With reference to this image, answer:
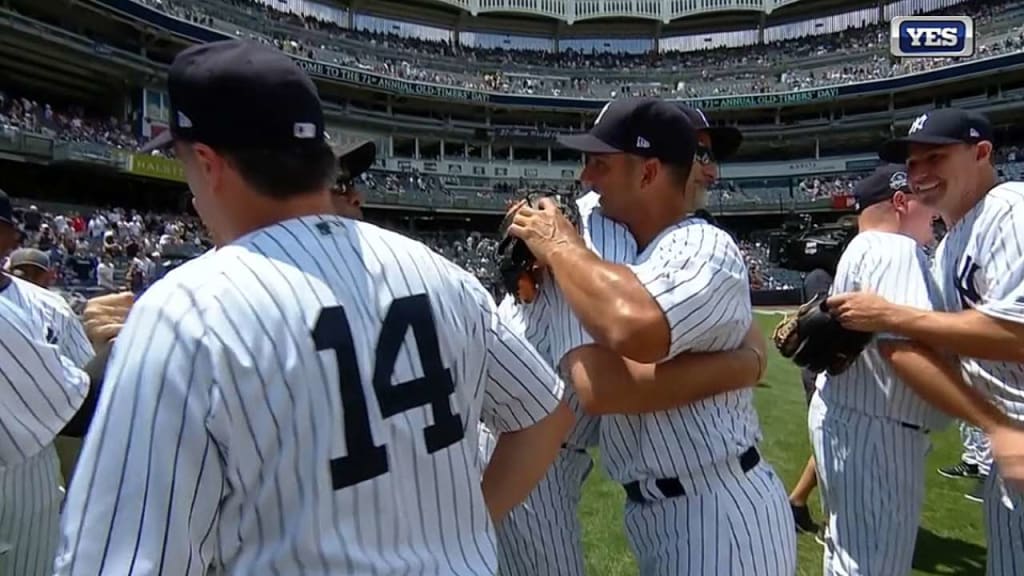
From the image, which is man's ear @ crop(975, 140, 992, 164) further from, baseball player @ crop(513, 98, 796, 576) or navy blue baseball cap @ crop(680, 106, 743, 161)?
baseball player @ crop(513, 98, 796, 576)

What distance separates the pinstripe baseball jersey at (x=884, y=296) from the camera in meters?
3.05

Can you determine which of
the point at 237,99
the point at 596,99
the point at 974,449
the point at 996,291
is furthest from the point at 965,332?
the point at 596,99

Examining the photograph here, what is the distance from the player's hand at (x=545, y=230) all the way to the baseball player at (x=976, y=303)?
126 centimetres

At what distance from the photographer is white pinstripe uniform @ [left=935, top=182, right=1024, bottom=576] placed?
2492mm

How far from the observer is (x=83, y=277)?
17.5 meters

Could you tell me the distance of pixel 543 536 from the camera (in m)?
2.64

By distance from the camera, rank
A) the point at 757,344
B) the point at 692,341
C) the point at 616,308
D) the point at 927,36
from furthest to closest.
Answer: the point at 927,36 → the point at 757,344 → the point at 692,341 → the point at 616,308

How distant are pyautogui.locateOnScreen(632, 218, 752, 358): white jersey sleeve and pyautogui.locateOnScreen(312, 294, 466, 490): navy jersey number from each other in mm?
705

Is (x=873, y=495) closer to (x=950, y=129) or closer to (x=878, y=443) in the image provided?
(x=878, y=443)

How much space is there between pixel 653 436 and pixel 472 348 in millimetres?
847

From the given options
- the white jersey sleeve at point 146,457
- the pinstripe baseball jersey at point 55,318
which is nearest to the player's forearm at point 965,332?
the white jersey sleeve at point 146,457

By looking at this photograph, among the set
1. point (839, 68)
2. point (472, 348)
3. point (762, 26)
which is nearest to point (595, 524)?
point (472, 348)

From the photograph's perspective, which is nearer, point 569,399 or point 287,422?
point 287,422

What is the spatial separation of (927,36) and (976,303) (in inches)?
1000
